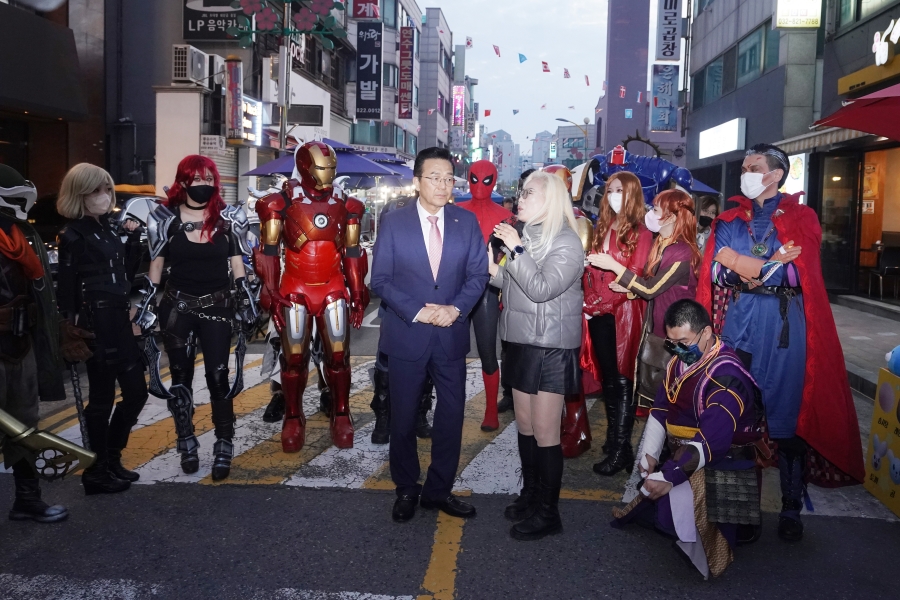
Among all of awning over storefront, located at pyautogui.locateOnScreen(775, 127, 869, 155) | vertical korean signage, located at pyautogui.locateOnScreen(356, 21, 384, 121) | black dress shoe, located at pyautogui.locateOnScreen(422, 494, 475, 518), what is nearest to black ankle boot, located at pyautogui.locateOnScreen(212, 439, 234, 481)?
black dress shoe, located at pyautogui.locateOnScreen(422, 494, 475, 518)

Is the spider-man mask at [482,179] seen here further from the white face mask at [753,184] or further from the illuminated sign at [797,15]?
the illuminated sign at [797,15]

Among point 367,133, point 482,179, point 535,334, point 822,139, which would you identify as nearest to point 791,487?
point 535,334

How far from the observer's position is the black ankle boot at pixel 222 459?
4.73 meters

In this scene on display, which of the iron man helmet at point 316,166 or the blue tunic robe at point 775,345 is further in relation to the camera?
the iron man helmet at point 316,166

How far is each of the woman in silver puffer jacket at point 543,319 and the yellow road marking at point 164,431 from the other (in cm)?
277

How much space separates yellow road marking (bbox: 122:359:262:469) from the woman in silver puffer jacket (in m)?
2.77

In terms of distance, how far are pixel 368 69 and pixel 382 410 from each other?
3033 cm

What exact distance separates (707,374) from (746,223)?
3.71 ft

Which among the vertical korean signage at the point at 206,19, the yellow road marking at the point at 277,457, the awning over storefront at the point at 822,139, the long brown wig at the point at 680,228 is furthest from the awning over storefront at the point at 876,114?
the vertical korean signage at the point at 206,19

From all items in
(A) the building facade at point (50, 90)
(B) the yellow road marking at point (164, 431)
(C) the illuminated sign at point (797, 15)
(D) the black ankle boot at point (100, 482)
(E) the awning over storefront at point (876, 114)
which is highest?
(C) the illuminated sign at point (797, 15)

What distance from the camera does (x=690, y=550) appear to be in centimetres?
351

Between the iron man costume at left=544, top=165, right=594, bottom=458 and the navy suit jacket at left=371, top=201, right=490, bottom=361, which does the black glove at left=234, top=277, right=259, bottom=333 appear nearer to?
the navy suit jacket at left=371, top=201, right=490, bottom=361

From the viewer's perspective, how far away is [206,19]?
20.0m

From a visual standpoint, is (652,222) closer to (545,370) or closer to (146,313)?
(545,370)
